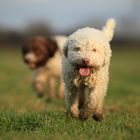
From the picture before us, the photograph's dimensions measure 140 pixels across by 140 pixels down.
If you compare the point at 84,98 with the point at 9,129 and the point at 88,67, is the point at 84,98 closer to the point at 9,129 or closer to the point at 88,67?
the point at 88,67

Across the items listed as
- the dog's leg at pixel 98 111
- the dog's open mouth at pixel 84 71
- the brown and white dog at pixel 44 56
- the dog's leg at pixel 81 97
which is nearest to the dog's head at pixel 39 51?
the brown and white dog at pixel 44 56

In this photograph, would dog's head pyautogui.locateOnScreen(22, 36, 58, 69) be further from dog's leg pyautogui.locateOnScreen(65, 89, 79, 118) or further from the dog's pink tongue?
the dog's pink tongue

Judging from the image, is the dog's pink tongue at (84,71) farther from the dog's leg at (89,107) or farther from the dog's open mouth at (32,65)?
the dog's open mouth at (32,65)

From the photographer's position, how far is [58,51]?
49.4 feet

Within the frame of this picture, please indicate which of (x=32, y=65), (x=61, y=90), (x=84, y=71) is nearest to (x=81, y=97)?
(x=84, y=71)

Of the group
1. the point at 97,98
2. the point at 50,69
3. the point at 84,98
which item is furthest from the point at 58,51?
the point at 97,98

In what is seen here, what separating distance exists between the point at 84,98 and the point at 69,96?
646 millimetres

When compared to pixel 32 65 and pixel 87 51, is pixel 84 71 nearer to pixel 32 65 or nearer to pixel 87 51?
pixel 87 51

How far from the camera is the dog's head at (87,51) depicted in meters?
8.52

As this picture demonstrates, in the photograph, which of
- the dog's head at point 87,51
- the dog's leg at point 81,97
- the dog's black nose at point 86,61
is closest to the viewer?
the dog's black nose at point 86,61

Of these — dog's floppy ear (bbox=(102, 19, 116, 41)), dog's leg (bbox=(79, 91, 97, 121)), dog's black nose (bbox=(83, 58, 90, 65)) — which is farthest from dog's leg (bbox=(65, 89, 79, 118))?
dog's floppy ear (bbox=(102, 19, 116, 41))

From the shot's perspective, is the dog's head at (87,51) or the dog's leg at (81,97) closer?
the dog's head at (87,51)

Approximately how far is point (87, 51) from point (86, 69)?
0.98 feet

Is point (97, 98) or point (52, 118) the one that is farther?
point (97, 98)
